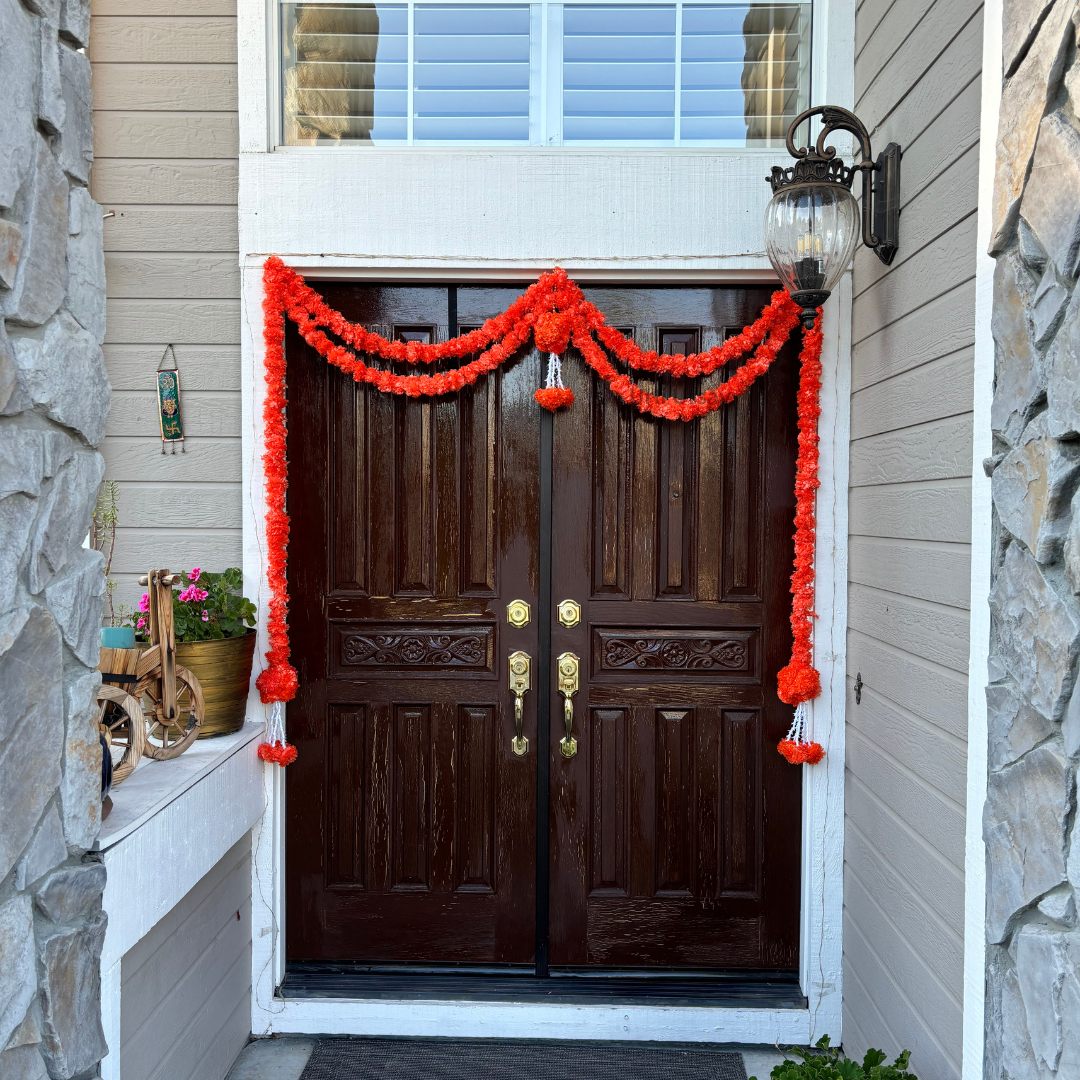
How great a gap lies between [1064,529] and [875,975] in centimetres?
163

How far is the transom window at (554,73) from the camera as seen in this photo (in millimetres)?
2635

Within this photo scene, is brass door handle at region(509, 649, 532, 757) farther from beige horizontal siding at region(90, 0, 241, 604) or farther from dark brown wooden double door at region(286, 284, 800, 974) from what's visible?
beige horizontal siding at region(90, 0, 241, 604)

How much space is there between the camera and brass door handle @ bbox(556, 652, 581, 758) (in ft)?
8.86

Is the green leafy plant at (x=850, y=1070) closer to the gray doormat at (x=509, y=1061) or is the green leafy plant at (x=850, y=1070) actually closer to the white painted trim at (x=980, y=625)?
the white painted trim at (x=980, y=625)

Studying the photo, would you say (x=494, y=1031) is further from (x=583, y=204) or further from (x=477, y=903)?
(x=583, y=204)

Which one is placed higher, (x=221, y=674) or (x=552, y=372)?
(x=552, y=372)

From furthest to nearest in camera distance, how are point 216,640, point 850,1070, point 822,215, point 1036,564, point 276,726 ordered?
point 276,726, point 216,640, point 822,215, point 850,1070, point 1036,564

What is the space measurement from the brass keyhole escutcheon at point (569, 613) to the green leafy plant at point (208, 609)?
0.90m

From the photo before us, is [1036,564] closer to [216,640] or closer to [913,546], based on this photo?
[913,546]

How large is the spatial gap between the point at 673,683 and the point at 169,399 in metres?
1.73

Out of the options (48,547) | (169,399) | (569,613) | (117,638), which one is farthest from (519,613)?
(48,547)

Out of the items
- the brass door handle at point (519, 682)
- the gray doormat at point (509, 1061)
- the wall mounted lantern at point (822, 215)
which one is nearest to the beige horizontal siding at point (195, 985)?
the gray doormat at point (509, 1061)

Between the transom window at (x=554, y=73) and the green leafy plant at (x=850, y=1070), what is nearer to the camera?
the green leafy plant at (x=850, y=1070)

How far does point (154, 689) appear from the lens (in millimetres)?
2143
